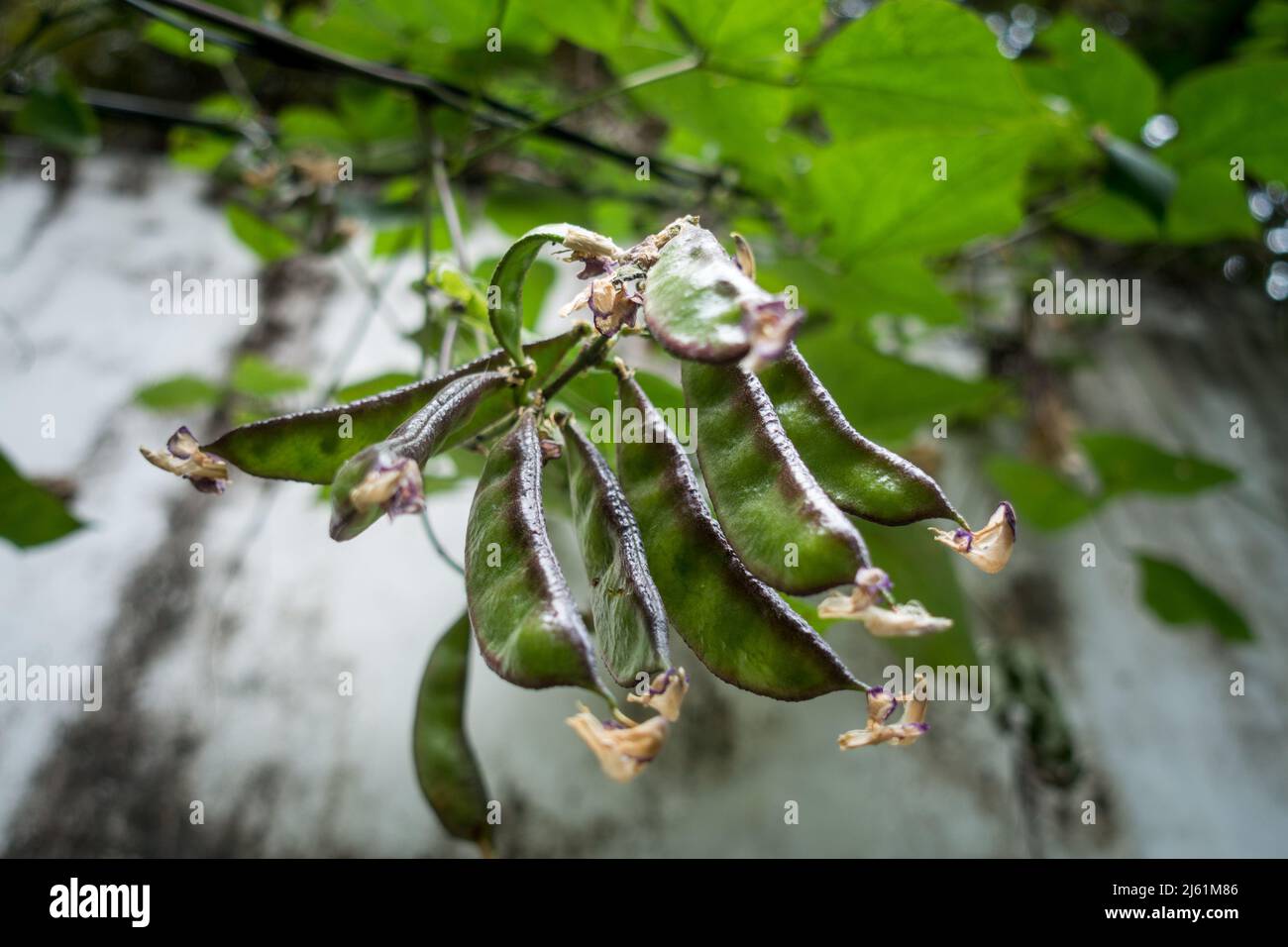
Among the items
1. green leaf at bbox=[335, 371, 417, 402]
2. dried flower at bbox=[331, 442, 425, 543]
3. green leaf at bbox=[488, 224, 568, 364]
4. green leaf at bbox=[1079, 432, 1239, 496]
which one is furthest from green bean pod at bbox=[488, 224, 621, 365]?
green leaf at bbox=[1079, 432, 1239, 496]

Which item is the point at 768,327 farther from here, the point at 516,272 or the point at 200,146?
the point at 200,146

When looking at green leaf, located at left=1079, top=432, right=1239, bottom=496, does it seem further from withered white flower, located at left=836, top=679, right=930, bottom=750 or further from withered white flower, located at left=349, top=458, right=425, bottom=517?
withered white flower, located at left=349, top=458, right=425, bottom=517

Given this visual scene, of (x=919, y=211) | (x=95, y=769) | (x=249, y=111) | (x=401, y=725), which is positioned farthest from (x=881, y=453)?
(x=249, y=111)

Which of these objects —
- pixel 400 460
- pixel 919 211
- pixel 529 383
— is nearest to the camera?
pixel 400 460

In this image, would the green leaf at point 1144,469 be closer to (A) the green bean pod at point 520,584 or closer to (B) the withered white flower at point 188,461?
(A) the green bean pod at point 520,584

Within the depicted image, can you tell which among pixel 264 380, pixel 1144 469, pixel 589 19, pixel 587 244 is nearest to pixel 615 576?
pixel 587 244

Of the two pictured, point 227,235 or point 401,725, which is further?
point 227,235
